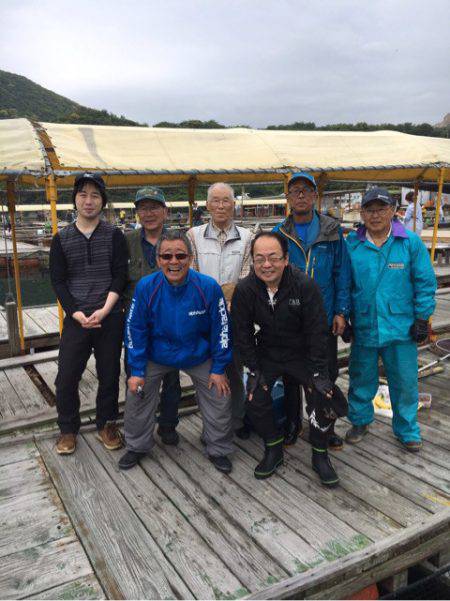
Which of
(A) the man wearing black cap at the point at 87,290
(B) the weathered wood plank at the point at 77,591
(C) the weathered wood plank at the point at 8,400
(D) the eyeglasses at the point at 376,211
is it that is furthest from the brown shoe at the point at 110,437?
(D) the eyeglasses at the point at 376,211

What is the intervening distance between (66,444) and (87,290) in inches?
48.5

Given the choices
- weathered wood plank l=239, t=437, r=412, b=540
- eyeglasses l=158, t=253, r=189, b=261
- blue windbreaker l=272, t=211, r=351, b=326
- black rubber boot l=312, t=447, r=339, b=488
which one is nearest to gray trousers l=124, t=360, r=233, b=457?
weathered wood plank l=239, t=437, r=412, b=540

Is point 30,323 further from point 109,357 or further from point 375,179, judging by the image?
point 375,179

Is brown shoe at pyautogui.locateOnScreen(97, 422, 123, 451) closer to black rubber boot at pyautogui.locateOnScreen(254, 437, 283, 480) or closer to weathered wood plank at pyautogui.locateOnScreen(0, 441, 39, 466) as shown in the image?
weathered wood plank at pyautogui.locateOnScreen(0, 441, 39, 466)

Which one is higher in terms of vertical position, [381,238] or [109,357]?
[381,238]

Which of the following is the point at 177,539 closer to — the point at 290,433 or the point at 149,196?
the point at 290,433

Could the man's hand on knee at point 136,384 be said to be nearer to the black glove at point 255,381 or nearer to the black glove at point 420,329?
the black glove at point 255,381

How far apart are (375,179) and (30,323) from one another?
604cm

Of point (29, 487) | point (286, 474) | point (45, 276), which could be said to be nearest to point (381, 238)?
point (286, 474)

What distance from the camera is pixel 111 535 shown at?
2.56 meters

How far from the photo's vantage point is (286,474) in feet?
10.4

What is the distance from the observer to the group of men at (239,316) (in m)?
2.99

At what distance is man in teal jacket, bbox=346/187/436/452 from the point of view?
10.7 feet

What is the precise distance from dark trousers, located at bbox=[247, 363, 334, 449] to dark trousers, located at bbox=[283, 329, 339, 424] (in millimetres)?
272
